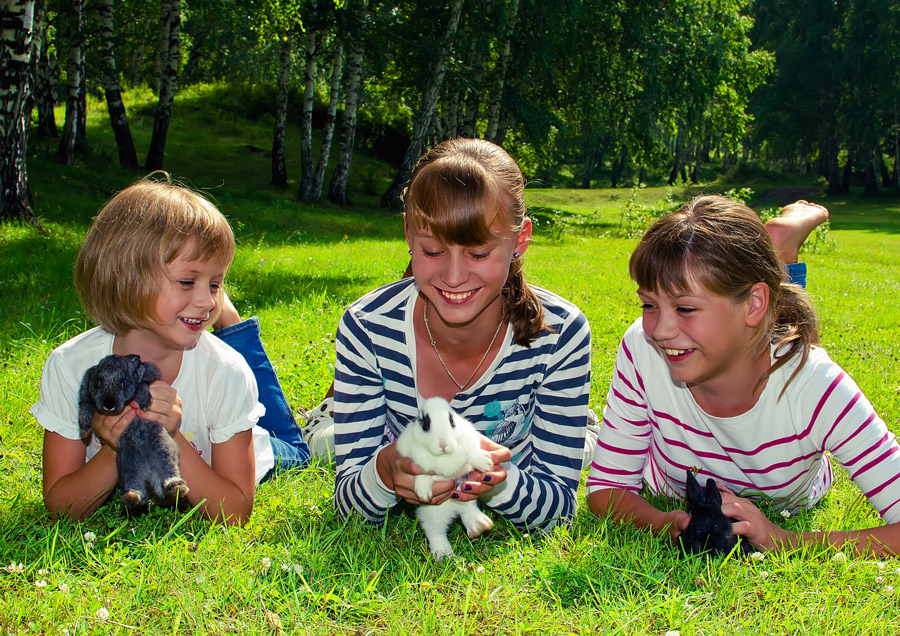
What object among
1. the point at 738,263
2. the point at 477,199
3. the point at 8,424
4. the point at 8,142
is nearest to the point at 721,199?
the point at 738,263

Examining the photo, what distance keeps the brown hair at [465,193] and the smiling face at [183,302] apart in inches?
37.8

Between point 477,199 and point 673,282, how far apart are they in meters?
0.91

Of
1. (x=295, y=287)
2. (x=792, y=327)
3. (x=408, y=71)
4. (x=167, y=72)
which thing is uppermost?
(x=408, y=71)

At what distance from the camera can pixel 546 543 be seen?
2.99 m

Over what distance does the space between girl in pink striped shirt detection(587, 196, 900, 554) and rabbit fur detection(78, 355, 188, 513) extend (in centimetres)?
199

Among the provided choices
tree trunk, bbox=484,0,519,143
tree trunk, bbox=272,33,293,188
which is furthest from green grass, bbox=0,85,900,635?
tree trunk, bbox=484,0,519,143

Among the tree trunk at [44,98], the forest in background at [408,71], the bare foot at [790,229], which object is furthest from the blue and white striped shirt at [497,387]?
the tree trunk at [44,98]

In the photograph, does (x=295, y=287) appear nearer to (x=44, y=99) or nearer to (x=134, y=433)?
(x=134, y=433)

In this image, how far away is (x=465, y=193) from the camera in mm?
2686

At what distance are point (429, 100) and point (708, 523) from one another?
1938cm

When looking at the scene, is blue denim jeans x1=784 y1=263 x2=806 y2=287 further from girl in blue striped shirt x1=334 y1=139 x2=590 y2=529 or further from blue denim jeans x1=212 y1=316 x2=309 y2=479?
blue denim jeans x1=212 y1=316 x2=309 y2=479

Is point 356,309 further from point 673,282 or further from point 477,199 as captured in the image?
point 673,282

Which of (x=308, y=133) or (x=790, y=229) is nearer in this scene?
(x=790, y=229)

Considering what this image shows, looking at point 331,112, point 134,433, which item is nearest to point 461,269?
point 134,433
